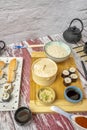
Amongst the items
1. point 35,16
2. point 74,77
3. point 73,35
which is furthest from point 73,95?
point 35,16

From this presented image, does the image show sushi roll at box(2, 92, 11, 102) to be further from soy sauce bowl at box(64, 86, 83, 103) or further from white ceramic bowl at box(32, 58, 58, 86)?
soy sauce bowl at box(64, 86, 83, 103)

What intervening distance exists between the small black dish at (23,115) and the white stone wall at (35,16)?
4.42 feet

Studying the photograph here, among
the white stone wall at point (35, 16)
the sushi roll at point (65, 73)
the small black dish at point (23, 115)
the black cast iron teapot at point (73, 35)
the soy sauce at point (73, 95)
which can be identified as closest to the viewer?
the small black dish at point (23, 115)

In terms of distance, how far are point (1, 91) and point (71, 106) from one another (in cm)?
33

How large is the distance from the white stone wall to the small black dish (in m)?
1.35

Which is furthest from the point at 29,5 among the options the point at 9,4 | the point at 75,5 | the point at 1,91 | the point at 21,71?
the point at 1,91

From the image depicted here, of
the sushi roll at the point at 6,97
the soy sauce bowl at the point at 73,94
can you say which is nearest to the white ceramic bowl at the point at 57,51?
the soy sauce bowl at the point at 73,94

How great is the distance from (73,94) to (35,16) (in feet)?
5.19

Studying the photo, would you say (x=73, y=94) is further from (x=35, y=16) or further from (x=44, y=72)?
(x=35, y=16)

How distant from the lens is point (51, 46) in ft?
3.88

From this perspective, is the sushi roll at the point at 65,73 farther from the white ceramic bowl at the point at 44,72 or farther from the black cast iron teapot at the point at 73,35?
the black cast iron teapot at the point at 73,35

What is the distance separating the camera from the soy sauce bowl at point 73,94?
92 cm

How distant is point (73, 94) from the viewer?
3.11 ft

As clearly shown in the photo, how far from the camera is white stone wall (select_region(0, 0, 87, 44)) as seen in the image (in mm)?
2195
